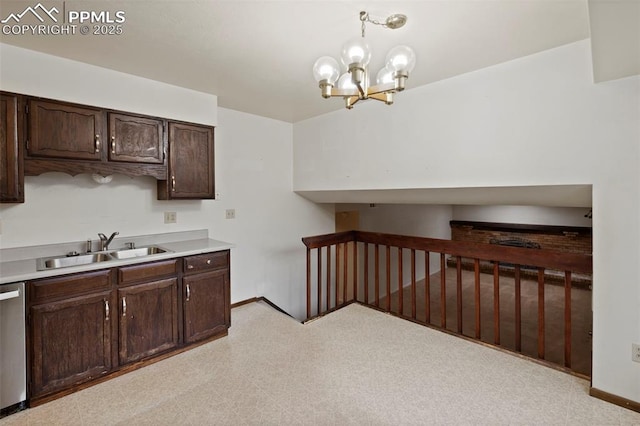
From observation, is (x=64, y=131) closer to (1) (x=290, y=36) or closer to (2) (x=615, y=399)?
(1) (x=290, y=36)

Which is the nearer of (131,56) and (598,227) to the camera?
(598,227)

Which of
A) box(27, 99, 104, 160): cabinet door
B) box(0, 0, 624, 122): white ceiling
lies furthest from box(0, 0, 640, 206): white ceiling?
box(27, 99, 104, 160): cabinet door

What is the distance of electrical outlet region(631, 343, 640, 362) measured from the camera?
1853 millimetres

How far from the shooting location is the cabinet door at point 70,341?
6.36ft

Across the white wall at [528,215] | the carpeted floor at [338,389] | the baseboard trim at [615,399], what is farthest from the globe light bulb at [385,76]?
the white wall at [528,215]

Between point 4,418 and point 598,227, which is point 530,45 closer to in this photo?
point 598,227

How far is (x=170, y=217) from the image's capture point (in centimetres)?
307

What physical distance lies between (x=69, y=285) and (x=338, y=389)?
191 cm

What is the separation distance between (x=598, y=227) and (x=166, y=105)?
11.2 feet

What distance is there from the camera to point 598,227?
1.95 metres

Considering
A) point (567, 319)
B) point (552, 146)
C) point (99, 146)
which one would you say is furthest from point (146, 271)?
point (567, 319)

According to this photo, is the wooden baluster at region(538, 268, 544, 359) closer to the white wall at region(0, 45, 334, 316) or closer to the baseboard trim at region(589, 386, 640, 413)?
the baseboard trim at region(589, 386, 640, 413)

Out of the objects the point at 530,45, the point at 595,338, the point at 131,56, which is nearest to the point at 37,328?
the point at 131,56

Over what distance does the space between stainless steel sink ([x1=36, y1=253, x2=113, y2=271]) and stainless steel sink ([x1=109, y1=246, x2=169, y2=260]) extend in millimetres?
74
